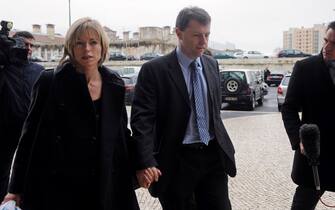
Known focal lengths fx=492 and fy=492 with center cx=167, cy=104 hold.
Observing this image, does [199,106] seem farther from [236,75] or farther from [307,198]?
[236,75]

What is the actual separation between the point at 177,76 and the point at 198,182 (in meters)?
0.65

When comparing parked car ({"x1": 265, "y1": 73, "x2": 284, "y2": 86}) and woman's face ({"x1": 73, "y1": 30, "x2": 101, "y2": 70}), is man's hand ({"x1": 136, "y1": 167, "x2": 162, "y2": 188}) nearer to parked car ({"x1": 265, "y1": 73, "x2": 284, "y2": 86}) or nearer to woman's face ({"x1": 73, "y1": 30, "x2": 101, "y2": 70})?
woman's face ({"x1": 73, "y1": 30, "x2": 101, "y2": 70})

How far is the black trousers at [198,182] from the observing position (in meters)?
2.92

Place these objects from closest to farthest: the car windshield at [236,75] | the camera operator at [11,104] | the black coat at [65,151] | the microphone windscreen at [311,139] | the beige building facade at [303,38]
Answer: the black coat at [65,151] < the microphone windscreen at [311,139] < the camera operator at [11,104] < the car windshield at [236,75] < the beige building facade at [303,38]

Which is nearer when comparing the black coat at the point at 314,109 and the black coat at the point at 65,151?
the black coat at the point at 65,151

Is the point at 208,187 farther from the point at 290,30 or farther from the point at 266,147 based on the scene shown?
the point at 290,30

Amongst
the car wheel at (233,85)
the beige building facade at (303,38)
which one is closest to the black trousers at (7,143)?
the car wheel at (233,85)

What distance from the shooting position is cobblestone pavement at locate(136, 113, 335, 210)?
489cm

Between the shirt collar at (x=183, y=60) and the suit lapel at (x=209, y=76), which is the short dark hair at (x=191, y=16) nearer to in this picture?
the shirt collar at (x=183, y=60)

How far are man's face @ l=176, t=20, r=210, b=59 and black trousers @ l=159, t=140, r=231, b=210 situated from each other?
556 millimetres

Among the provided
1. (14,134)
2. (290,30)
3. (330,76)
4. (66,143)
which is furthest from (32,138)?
(290,30)

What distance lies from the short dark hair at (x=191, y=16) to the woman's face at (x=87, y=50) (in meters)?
0.63

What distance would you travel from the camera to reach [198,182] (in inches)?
118

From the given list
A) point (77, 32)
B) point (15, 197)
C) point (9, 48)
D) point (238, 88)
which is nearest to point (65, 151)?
point (15, 197)
